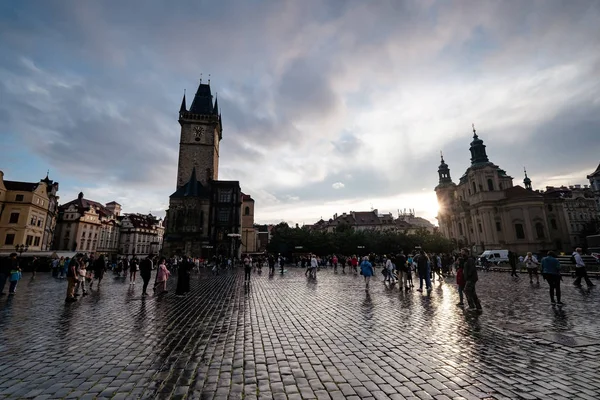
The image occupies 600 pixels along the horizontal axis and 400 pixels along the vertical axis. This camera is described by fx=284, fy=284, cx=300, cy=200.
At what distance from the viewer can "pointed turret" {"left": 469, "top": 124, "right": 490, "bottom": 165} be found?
69.6 metres

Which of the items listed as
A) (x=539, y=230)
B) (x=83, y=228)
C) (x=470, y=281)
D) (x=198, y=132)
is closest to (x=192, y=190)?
(x=198, y=132)

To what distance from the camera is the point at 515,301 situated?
10.9m

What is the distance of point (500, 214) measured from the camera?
63062 millimetres

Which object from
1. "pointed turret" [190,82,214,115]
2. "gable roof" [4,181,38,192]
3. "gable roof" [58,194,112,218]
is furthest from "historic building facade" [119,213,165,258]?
"pointed turret" [190,82,214,115]

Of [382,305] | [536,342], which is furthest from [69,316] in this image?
[536,342]

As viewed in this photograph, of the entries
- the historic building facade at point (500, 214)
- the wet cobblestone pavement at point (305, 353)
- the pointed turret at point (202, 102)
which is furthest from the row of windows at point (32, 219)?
the historic building facade at point (500, 214)

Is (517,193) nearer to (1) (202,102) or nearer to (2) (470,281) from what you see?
(2) (470,281)

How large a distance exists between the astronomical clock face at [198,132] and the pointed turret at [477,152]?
65447 millimetres

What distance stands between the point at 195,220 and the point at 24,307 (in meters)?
44.2

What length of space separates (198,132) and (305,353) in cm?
6335

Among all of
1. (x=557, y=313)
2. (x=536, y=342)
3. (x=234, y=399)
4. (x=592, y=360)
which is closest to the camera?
(x=234, y=399)

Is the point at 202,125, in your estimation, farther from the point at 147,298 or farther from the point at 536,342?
the point at 536,342

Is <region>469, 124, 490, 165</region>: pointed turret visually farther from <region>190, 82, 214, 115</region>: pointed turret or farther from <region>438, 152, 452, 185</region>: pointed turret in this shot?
<region>190, 82, 214, 115</region>: pointed turret

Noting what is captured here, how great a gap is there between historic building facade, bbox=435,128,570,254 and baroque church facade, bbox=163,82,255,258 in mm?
54802
